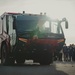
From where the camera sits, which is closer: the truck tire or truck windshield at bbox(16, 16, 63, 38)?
truck windshield at bbox(16, 16, 63, 38)

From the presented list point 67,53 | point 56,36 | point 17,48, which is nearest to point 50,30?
point 56,36

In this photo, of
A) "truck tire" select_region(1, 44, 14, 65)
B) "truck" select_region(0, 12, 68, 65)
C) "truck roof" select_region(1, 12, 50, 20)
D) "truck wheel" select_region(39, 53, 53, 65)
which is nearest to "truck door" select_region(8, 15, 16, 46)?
"truck" select_region(0, 12, 68, 65)

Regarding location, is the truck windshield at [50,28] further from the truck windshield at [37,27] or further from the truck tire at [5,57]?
the truck tire at [5,57]

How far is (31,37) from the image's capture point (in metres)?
22.0

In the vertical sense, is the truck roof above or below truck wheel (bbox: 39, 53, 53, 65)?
above

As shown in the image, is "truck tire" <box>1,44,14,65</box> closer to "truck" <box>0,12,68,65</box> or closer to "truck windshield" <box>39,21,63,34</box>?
"truck" <box>0,12,68,65</box>

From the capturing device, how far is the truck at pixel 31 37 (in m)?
22.0

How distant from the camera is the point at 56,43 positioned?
22656 mm

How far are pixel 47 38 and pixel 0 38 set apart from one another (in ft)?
12.3

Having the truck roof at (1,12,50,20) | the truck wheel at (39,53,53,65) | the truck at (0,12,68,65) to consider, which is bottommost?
the truck wheel at (39,53,53,65)

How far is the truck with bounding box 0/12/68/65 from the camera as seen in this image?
2205cm

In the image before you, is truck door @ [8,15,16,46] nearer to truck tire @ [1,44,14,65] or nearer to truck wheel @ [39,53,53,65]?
truck tire @ [1,44,14,65]

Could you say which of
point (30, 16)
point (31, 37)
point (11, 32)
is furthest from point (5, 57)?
point (30, 16)

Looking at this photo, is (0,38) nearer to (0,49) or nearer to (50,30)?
(0,49)
